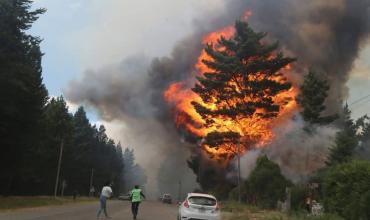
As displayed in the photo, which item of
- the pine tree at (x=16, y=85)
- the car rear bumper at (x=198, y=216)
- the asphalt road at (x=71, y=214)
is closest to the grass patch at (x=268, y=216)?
the asphalt road at (x=71, y=214)

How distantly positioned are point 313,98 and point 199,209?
4261 centimetres

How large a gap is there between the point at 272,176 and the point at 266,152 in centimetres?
1543

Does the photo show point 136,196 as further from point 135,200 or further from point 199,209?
point 199,209

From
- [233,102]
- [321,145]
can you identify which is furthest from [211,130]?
[321,145]

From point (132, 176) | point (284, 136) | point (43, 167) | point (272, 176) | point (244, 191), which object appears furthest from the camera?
point (132, 176)

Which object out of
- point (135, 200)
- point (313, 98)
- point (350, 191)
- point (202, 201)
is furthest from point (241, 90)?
point (350, 191)

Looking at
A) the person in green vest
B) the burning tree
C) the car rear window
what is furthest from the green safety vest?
the burning tree

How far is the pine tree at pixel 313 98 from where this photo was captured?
61.6 meters

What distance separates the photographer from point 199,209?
75.2 feet

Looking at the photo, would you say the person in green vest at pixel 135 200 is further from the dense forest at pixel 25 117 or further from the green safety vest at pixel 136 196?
the dense forest at pixel 25 117

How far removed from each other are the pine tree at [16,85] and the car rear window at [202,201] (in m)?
24.1

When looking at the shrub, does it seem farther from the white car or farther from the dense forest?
the dense forest

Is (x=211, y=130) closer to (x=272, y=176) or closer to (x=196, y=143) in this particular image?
(x=196, y=143)

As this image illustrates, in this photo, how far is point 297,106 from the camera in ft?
212
